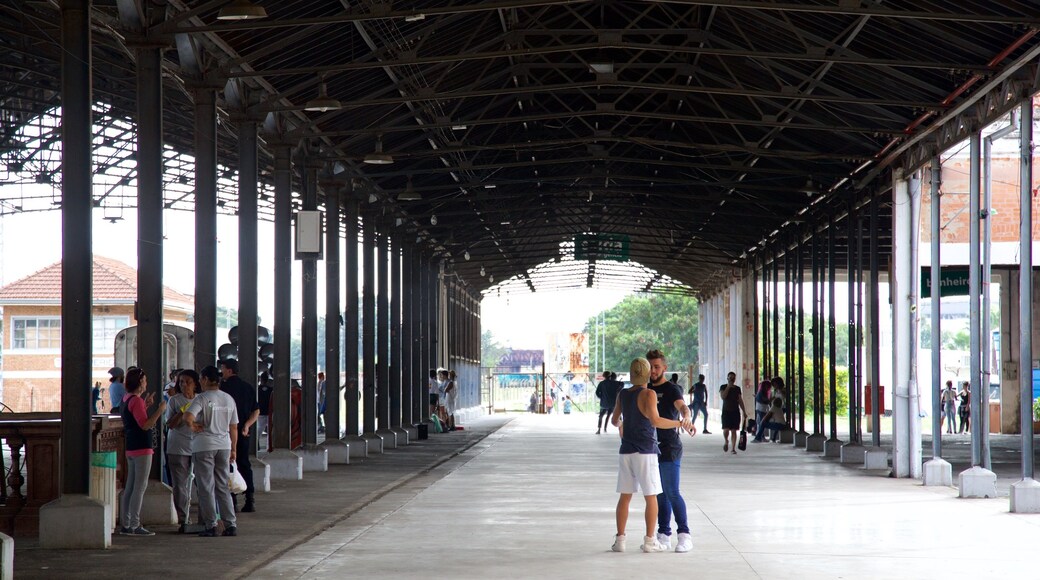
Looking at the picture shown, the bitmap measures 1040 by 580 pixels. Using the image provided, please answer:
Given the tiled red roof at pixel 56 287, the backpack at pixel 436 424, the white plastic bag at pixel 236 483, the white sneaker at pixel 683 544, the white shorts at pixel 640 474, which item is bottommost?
the backpack at pixel 436 424

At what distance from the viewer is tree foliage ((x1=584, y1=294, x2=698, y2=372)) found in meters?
100

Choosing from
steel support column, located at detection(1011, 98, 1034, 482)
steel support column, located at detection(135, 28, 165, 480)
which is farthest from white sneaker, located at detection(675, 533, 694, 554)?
steel support column, located at detection(135, 28, 165, 480)

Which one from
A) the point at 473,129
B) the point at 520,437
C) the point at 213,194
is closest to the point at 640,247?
the point at 520,437

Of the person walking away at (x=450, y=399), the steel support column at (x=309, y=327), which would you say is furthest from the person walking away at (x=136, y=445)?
the person walking away at (x=450, y=399)

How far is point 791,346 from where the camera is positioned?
3328 cm

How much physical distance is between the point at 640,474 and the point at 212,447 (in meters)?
4.03

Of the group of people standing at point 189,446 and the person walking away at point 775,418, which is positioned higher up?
the group of people standing at point 189,446

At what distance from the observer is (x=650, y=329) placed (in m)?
103

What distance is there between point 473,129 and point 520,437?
1129cm

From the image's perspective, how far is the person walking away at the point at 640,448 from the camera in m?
10.8

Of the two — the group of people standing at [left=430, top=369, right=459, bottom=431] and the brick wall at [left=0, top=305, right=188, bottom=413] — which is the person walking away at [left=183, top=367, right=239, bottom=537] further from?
the brick wall at [left=0, top=305, right=188, bottom=413]

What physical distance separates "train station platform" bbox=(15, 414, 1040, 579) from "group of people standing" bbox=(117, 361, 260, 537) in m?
0.33

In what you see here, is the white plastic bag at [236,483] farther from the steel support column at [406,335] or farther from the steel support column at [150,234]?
the steel support column at [406,335]

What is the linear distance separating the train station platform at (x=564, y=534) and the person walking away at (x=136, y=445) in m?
0.35
